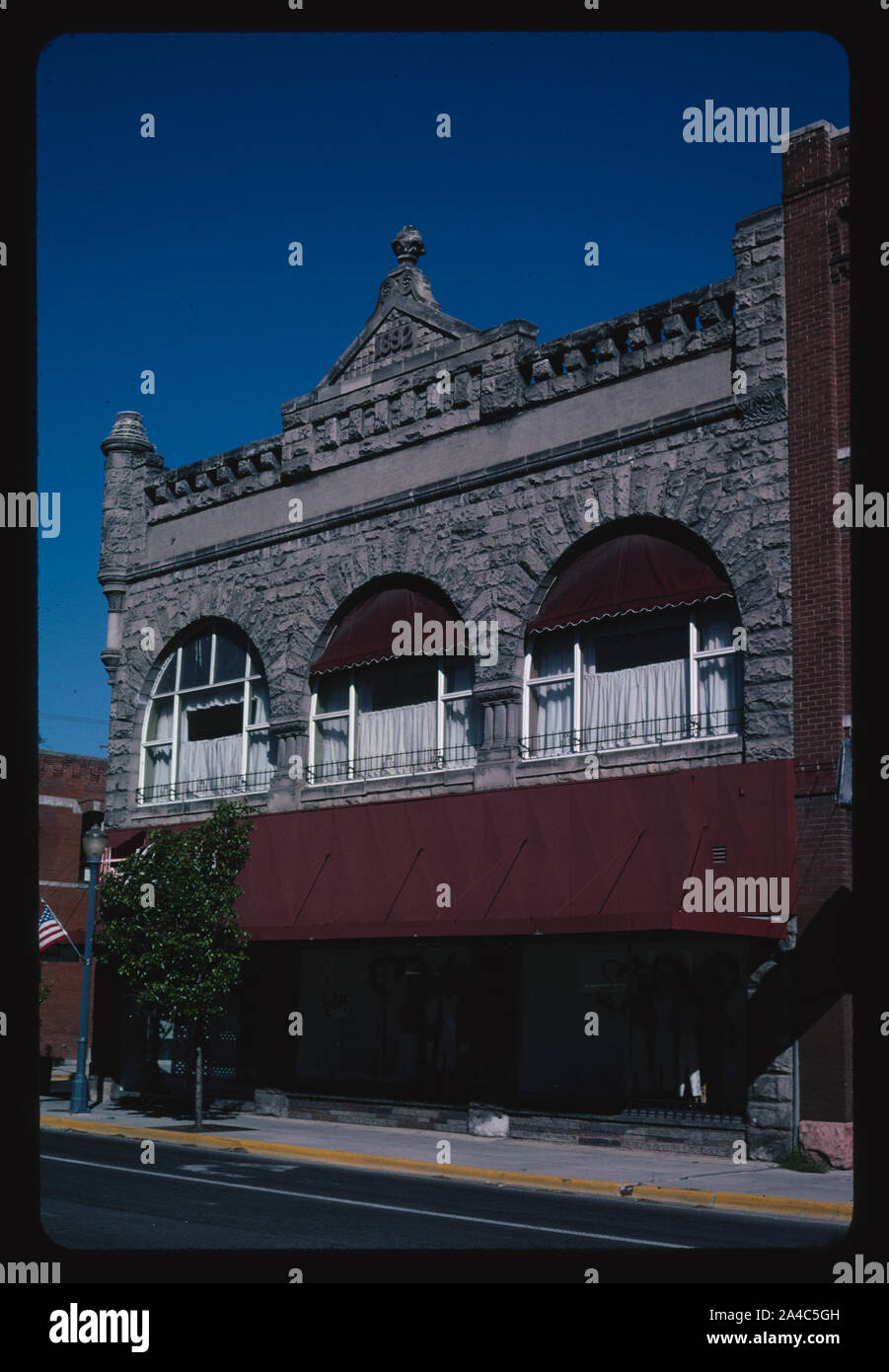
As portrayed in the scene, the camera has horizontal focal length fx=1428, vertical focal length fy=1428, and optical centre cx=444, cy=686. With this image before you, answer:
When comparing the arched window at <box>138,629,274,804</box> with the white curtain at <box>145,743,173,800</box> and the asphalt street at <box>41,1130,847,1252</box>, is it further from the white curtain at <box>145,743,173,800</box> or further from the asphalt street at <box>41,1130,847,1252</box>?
the asphalt street at <box>41,1130,847,1252</box>

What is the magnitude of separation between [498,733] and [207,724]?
8022 millimetres

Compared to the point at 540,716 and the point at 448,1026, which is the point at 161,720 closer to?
the point at 448,1026

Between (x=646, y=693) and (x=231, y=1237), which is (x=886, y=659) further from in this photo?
(x=646, y=693)

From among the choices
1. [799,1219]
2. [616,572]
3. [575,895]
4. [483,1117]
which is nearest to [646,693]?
[616,572]

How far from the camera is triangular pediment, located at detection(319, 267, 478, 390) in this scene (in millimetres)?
24047

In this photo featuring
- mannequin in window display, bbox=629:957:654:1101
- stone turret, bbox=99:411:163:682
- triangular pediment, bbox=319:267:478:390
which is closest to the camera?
mannequin in window display, bbox=629:957:654:1101

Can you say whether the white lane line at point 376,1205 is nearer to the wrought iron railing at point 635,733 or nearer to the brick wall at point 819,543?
the brick wall at point 819,543

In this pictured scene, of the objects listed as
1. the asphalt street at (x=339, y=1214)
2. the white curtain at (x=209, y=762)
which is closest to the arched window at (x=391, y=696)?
the white curtain at (x=209, y=762)

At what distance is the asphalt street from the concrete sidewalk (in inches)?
11.8

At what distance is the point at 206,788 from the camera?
27.2 meters

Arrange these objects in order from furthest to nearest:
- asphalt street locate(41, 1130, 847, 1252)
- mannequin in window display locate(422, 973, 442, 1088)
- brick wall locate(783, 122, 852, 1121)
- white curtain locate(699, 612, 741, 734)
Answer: mannequin in window display locate(422, 973, 442, 1088) → white curtain locate(699, 612, 741, 734) → brick wall locate(783, 122, 852, 1121) → asphalt street locate(41, 1130, 847, 1252)

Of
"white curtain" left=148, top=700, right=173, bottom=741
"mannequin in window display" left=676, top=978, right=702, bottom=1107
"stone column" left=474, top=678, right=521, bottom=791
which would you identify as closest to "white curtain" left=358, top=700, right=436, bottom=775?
"stone column" left=474, top=678, right=521, bottom=791

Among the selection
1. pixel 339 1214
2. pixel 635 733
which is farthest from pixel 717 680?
pixel 339 1214

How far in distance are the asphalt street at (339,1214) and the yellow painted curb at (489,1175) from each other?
234 mm
